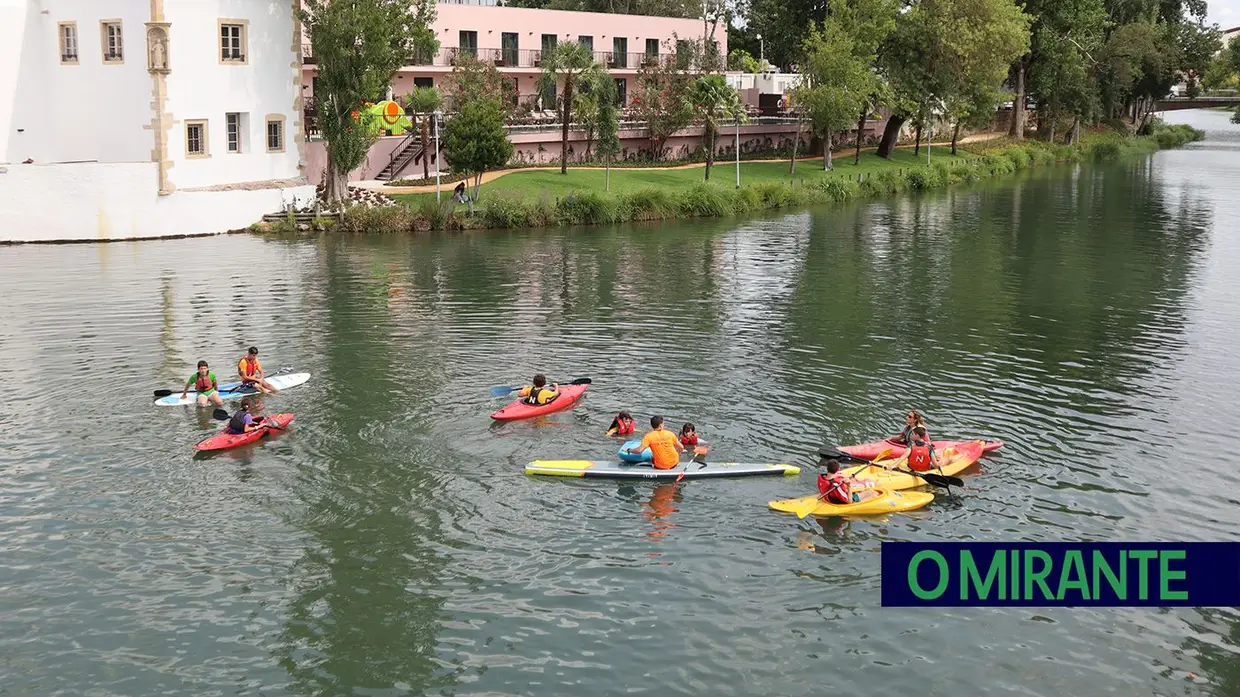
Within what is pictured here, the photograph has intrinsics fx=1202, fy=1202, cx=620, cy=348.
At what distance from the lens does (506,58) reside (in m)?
87.6

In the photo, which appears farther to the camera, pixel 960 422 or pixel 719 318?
pixel 719 318

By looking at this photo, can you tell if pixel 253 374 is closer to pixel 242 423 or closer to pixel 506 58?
pixel 242 423

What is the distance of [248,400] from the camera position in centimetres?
3100

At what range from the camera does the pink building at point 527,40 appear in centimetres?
8275

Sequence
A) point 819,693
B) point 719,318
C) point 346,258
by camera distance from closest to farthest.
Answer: point 819,693 → point 719,318 → point 346,258

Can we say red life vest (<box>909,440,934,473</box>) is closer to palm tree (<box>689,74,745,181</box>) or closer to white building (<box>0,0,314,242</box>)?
white building (<box>0,0,314,242</box>)

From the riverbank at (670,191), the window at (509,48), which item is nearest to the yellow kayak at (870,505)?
the riverbank at (670,191)

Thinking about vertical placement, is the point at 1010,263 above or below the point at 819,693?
above

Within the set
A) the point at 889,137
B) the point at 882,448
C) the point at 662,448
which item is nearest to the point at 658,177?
the point at 889,137

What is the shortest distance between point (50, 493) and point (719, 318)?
22.8 meters

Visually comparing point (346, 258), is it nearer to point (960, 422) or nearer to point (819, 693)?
point (960, 422)

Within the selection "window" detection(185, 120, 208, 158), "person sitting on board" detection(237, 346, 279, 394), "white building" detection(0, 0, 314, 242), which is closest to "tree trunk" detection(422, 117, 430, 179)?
"white building" detection(0, 0, 314, 242)

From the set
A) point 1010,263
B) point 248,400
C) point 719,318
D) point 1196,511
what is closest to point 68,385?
point 248,400

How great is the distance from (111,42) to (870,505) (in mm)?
48651
